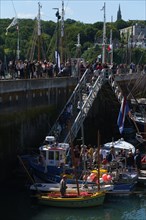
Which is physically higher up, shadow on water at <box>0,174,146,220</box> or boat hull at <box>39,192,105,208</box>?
boat hull at <box>39,192,105,208</box>

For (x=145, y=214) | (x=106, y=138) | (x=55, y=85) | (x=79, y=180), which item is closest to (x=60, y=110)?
(x=55, y=85)

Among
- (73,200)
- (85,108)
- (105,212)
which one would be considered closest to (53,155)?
(73,200)

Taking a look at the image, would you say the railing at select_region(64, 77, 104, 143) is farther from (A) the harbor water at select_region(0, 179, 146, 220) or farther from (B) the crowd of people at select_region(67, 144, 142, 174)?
(A) the harbor water at select_region(0, 179, 146, 220)

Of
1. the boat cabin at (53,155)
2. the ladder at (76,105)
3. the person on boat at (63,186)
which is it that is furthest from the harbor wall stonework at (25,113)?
the person on boat at (63,186)

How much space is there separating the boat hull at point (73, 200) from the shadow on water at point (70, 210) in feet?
0.74

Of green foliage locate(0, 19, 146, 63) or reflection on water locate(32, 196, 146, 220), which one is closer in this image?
reflection on water locate(32, 196, 146, 220)

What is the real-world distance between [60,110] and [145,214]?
15.2 m

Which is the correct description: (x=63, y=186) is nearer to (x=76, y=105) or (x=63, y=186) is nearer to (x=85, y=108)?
(x=85, y=108)

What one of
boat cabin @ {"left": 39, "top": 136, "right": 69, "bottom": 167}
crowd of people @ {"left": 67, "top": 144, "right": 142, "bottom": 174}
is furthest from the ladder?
boat cabin @ {"left": 39, "top": 136, "right": 69, "bottom": 167}

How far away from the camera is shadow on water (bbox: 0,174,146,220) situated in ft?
92.8

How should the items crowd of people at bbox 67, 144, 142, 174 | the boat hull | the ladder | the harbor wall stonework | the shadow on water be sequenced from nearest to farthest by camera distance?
the shadow on water, the boat hull, crowd of people at bbox 67, 144, 142, 174, the harbor wall stonework, the ladder

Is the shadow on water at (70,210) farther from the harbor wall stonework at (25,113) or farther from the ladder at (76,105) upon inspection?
the ladder at (76,105)

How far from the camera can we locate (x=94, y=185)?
30.8 meters

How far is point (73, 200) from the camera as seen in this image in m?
29.2
